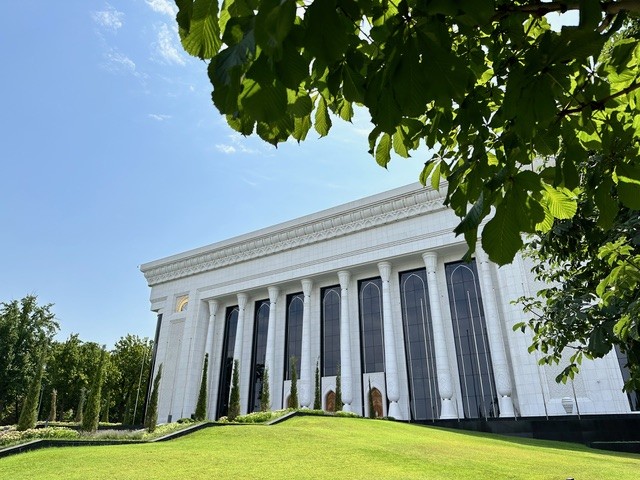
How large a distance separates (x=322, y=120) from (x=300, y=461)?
10461 mm

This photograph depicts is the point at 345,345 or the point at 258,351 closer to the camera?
the point at 345,345

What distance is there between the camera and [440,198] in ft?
101

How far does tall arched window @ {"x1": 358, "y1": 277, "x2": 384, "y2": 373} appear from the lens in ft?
103

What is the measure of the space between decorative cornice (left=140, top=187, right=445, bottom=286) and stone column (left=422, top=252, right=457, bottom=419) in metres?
4.14

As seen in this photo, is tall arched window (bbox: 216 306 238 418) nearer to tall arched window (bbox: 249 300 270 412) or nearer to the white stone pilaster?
the white stone pilaster

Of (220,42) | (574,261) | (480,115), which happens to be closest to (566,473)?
(574,261)

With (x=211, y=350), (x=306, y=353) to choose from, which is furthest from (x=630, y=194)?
(x=211, y=350)

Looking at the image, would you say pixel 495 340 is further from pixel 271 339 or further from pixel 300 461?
pixel 300 461

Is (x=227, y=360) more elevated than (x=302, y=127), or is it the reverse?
(x=227, y=360)

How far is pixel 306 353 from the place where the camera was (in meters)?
32.9

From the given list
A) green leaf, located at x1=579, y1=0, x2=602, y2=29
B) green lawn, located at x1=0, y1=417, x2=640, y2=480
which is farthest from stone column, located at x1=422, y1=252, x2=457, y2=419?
green leaf, located at x1=579, y1=0, x2=602, y2=29

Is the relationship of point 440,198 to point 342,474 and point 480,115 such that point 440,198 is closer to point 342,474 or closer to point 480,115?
point 342,474

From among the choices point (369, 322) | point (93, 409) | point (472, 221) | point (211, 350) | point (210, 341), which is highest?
point (369, 322)

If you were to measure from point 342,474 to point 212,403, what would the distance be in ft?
104
